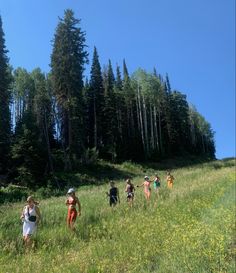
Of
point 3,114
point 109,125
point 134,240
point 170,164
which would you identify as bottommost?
point 134,240

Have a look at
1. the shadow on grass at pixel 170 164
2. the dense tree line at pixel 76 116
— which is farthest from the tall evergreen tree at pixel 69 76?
the shadow on grass at pixel 170 164

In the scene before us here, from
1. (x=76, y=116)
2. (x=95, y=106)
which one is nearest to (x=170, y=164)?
(x=95, y=106)

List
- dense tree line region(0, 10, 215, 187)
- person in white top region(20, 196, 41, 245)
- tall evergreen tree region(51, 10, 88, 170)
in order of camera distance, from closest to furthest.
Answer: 1. person in white top region(20, 196, 41, 245)
2. dense tree line region(0, 10, 215, 187)
3. tall evergreen tree region(51, 10, 88, 170)

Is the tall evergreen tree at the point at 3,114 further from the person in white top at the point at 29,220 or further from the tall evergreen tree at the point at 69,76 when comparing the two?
the person in white top at the point at 29,220

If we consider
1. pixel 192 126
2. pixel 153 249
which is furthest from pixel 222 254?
pixel 192 126

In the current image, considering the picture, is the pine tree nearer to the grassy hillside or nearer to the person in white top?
the grassy hillside

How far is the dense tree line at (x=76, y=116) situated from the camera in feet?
124

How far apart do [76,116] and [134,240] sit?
36.8 m

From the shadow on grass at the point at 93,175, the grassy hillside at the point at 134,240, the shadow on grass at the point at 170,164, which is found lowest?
the grassy hillside at the point at 134,240

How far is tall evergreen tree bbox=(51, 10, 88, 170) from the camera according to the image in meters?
Result: 46.3

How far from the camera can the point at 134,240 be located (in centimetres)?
1141

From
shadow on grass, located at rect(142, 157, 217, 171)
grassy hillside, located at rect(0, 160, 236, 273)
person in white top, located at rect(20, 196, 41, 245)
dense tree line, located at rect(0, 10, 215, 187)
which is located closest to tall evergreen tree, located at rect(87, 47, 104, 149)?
dense tree line, located at rect(0, 10, 215, 187)

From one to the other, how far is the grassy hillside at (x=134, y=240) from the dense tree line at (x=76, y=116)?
20.2 m

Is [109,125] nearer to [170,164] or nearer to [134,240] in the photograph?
[170,164]
